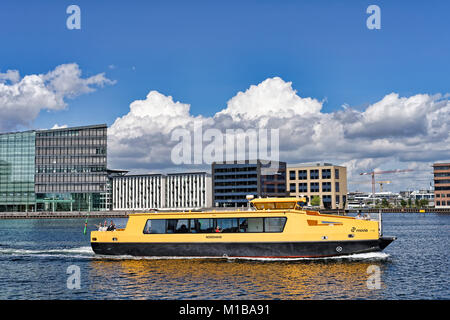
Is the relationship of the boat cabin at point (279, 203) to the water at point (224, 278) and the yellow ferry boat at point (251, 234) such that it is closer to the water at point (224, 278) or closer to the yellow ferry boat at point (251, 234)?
the yellow ferry boat at point (251, 234)

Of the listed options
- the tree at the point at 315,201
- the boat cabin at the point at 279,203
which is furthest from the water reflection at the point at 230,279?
the tree at the point at 315,201

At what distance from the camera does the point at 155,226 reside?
37844 millimetres

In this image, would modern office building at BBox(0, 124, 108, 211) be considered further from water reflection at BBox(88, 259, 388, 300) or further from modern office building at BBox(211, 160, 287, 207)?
water reflection at BBox(88, 259, 388, 300)

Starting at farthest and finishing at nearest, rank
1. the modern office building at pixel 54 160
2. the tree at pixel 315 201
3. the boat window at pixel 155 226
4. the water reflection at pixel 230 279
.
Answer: the tree at pixel 315 201 → the modern office building at pixel 54 160 → the boat window at pixel 155 226 → the water reflection at pixel 230 279

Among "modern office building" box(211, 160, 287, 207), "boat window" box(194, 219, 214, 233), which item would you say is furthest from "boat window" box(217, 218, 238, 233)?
"modern office building" box(211, 160, 287, 207)

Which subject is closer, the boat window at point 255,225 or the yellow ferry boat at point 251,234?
the yellow ferry boat at point 251,234

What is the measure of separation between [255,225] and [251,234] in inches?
28.3

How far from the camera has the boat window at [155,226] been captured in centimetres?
3769

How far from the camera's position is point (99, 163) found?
162500 millimetres

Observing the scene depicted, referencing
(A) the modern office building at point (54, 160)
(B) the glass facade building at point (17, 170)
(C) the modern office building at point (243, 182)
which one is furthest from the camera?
(C) the modern office building at point (243, 182)

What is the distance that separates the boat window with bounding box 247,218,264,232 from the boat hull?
1.01 meters

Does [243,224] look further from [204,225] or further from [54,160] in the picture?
[54,160]

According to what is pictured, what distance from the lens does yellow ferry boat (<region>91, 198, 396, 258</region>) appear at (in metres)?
35.1
